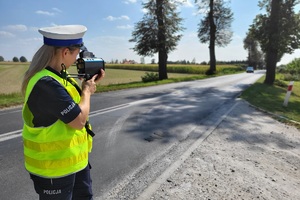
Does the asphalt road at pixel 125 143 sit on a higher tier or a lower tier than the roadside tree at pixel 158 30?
lower

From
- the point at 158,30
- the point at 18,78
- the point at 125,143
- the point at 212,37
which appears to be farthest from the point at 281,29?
the point at 18,78

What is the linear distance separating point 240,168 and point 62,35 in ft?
11.6

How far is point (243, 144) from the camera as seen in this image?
17.9 feet

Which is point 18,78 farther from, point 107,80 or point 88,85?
point 107,80

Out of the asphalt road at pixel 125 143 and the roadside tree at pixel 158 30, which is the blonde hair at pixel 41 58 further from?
the roadside tree at pixel 158 30

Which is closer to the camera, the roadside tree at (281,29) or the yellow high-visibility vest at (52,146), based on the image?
the yellow high-visibility vest at (52,146)

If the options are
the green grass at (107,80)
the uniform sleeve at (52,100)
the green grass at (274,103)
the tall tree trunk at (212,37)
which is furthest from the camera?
the tall tree trunk at (212,37)

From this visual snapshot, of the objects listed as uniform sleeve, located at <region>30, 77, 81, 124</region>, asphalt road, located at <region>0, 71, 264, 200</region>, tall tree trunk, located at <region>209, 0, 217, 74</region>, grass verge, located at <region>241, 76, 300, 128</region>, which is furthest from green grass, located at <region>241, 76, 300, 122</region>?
tall tree trunk, located at <region>209, 0, 217, 74</region>

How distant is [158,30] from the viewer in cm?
2508

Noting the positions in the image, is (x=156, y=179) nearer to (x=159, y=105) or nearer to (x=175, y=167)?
(x=175, y=167)

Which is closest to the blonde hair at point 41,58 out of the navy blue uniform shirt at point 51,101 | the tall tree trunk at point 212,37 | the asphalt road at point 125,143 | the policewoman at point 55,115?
the policewoman at point 55,115

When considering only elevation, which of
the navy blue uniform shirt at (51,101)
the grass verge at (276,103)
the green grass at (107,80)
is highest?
the navy blue uniform shirt at (51,101)

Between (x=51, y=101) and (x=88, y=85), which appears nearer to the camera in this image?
(x=51, y=101)

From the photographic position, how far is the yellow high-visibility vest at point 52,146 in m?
1.82
